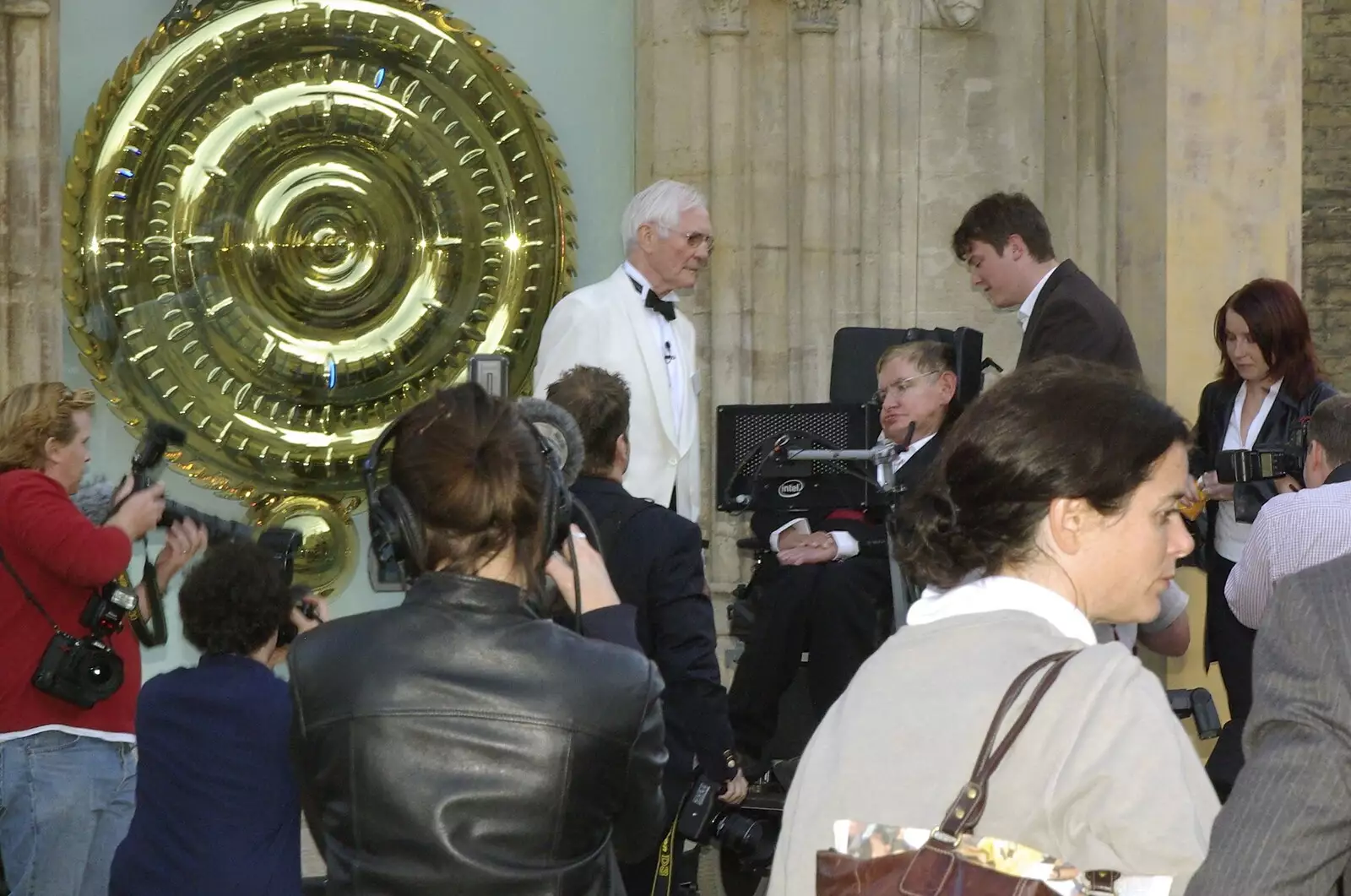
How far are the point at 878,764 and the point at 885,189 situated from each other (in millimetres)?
4482

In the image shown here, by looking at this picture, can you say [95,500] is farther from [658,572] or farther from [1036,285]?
[1036,285]

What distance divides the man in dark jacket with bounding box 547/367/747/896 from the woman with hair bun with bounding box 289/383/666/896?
1284 mm

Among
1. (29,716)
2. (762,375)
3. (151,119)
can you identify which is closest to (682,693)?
(29,716)

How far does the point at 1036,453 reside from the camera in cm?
176

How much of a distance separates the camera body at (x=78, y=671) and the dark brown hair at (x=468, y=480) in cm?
187

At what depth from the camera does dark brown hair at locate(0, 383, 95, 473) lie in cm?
396

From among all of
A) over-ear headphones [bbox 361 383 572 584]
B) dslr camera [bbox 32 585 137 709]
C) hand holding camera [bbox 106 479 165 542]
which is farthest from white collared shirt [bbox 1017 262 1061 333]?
over-ear headphones [bbox 361 383 572 584]

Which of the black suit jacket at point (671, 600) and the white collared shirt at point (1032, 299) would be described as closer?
the black suit jacket at point (671, 600)

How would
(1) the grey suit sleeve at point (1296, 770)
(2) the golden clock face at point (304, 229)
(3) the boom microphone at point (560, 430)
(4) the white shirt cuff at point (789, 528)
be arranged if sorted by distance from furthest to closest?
(2) the golden clock face at point (304, 229) < (4) the white shirt cuff at point (789, 528) < (3) the boom microphone at point (560, 430) < (1) the grey suit sleeve at point (1296, 770)

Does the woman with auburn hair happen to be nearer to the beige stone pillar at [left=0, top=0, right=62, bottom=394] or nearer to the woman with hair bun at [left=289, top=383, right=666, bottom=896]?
the woman with hair bun at [left=289, top=383, right=666, bottom=896]

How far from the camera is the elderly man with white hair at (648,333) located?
4922 millimetres

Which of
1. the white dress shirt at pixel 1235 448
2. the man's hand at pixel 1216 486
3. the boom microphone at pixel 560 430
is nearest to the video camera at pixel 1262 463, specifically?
the man's hand at pixel 1216 486

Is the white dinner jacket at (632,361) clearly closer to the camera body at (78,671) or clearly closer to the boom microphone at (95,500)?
the boom microphone at (95,500)

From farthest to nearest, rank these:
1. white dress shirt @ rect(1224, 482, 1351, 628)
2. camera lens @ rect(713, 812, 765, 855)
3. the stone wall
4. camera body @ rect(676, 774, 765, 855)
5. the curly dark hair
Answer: the stone wall
camera lens @ rect(713, 812, 765, 855)
white dress shirt @ rect(1224, 482, 1351, 628)
camera body @ rect(676, 774, 765, 855)
the curly dark hair
